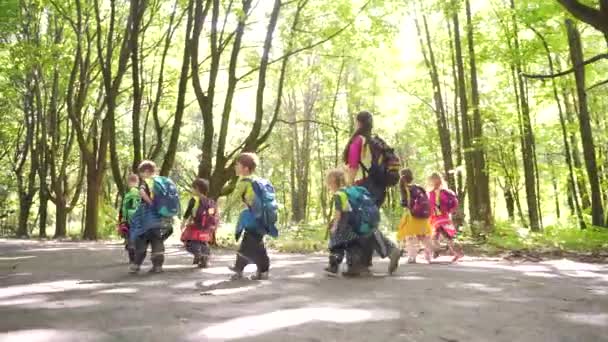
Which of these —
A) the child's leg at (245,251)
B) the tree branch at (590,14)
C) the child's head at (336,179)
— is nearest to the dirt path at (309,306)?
the child's leg at (245,251)

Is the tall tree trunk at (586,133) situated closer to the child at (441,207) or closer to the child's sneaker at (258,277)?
the child at (441,207)

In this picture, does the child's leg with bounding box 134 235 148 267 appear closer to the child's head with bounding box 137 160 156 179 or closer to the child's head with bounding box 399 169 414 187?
the child's head with bounding box 137 160 156 179

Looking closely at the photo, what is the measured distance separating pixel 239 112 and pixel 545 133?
1957 centimetres

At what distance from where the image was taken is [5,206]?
4056 cm

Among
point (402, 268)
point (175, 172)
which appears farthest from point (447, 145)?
point (175, 172)

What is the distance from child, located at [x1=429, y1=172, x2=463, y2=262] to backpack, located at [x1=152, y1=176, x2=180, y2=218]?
464cm

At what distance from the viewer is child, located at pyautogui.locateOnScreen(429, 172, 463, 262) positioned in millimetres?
10219

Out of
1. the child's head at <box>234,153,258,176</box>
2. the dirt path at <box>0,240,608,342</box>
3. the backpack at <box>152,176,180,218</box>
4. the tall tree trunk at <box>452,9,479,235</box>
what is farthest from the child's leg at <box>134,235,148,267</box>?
the tall tree trunk at <box>452,9,479,235</box>

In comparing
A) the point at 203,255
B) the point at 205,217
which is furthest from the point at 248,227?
the point at 203,255

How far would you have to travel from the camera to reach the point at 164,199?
313 inches

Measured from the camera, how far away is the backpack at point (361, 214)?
7137 millimetres

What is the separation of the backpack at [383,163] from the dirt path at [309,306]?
1240mm

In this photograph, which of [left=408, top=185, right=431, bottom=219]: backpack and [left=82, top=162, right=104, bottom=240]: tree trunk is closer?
[left=408, top=185, right=431, bottom=219]: backpack

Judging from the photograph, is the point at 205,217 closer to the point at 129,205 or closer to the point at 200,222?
the point at 200,222
